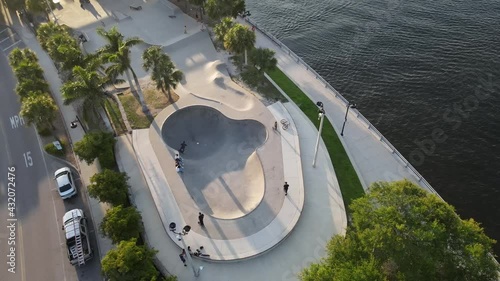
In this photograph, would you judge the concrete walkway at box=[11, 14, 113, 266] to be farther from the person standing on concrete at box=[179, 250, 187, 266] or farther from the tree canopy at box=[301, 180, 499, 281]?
the tree canopy at box=[301, 180, 499, 281]

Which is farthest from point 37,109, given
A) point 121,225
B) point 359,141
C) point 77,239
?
point 359,141

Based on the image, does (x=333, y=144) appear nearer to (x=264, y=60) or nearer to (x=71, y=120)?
(x=264, y=60)

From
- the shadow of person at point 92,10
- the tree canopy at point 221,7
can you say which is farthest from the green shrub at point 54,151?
the shadow of person at point 92,10

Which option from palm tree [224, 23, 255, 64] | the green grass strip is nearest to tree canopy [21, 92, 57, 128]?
palm tree [224, 23, 255, 64]

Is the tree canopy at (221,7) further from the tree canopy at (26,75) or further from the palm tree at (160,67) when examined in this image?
the tree canopy at (26,75)

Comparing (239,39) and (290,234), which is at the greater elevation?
(239,39)

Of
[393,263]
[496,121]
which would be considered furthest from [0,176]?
[496,121]
